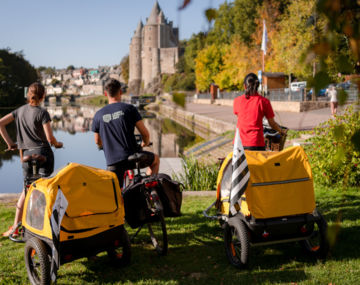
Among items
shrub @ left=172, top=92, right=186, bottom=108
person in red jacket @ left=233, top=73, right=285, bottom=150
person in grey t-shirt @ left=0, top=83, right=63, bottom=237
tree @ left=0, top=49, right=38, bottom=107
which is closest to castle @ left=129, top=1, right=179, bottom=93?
tree @ left=0, top=49, right=38, bottom=107

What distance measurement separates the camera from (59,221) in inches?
126

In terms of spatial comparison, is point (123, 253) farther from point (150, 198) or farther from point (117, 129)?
point (117, 129)

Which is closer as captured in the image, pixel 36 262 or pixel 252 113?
pixel 36 262

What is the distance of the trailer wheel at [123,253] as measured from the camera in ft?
12.3

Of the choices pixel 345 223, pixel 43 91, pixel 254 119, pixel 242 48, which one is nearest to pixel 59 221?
pixel 43 91

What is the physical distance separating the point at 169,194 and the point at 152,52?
325 feet

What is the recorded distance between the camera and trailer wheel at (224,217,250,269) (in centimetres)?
355

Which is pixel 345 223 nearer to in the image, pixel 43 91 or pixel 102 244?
pixel 102 244

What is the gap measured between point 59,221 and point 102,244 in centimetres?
53

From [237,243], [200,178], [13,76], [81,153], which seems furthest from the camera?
[13,76]

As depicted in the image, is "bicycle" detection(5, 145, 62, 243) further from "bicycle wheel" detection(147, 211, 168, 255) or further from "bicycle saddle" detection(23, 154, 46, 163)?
"bicycle wheel" detection(147, 211, 168, 255)

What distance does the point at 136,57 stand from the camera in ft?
353

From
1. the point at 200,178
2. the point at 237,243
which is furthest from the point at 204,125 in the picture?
the point at 237,243

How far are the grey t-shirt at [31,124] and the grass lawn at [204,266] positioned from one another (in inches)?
49.7
